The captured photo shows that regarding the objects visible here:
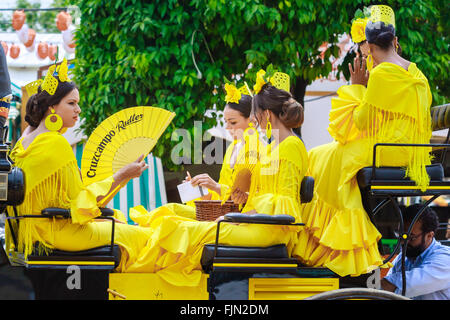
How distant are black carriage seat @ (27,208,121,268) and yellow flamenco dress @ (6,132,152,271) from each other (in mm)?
28

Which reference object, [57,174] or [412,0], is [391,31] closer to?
[57,174]

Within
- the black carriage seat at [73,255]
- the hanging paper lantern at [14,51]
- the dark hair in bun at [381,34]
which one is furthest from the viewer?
the hanging paper lantern at [14,51]

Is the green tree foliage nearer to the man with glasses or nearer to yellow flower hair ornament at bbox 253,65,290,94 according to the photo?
yellow flower hair ornament at bbox 253,65,290,94

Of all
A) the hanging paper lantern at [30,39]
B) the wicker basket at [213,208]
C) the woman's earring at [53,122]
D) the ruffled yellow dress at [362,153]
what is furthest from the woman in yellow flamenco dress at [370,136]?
the hanging paper lantern at [30,39]

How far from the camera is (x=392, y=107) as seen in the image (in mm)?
3764

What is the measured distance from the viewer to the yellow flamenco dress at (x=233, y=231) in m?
3.66

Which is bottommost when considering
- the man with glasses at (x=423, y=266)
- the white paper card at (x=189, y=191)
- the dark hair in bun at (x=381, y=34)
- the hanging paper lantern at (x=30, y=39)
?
the man with glasses at (x=423, y=266)

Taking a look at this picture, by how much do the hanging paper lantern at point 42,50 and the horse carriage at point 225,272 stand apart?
399 inches

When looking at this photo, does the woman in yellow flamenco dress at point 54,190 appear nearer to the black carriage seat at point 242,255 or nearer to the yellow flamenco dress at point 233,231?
the yellow flamenco dress at point 233,231

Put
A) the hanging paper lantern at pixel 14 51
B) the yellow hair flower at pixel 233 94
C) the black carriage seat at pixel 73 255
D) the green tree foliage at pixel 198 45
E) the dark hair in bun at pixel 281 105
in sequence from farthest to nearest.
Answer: the hanging paper lantern at pixel 14 51
the green tree foliage at pixel 198 45
the yellow hair flower at pixel 233 94
the dark hair in bun at pixel 281 105
the black carriage seat at pixel 73 255

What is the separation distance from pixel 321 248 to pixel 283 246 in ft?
1.11

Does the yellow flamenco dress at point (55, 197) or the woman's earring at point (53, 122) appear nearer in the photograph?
the yellow flamenco dress at point (55, 197)

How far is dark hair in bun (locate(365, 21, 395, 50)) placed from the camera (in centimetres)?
379
